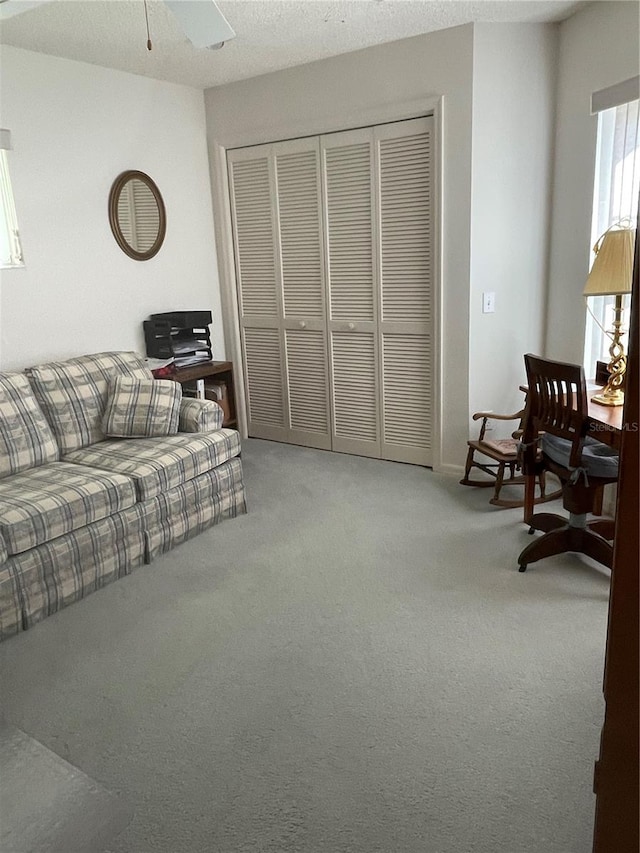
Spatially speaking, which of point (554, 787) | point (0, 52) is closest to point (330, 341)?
point (0, 52)

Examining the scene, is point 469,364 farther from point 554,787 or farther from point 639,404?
point 639,404

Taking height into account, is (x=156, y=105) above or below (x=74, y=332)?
above

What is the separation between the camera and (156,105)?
424 centimetres

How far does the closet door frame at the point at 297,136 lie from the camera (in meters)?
3.75

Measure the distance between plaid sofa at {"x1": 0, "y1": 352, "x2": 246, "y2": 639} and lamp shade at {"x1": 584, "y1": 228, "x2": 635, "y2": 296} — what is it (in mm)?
1954

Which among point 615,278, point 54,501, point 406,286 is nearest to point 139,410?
point 54,501

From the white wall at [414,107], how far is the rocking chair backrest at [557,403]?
984mm

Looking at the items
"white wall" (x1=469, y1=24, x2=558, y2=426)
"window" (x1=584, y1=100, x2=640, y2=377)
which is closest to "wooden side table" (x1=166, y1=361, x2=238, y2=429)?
"white wall" (x1=469, y1=24, x2=558, y2=426)

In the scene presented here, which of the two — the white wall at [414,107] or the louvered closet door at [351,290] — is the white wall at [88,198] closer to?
A: the white wall at [414,107]

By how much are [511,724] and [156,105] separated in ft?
13.3

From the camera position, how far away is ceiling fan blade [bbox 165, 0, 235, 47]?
1858 millimetres

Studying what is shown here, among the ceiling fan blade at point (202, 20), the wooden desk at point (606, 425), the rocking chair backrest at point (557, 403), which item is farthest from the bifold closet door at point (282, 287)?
the ceiling fan blade at point (202, 20)

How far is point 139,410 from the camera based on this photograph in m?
3.49

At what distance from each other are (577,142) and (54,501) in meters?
3.29
